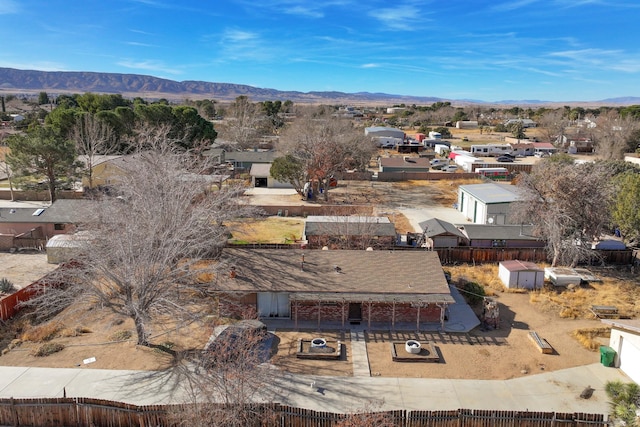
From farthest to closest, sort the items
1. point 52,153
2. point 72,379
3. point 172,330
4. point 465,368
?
point 52,153, point 172,330, point 465,368, point 72,379

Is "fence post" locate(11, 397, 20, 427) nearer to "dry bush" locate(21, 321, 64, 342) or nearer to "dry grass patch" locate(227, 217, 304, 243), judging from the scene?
"dry bush" locate(21, 321, 64, 342)

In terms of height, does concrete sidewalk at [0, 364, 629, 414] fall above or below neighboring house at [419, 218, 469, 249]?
below

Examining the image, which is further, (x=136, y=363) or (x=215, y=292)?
(x=215, y=292)

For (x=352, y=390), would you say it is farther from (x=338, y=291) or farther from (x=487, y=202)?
(x=487, y=202)

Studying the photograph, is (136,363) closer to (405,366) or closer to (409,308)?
(405,366)

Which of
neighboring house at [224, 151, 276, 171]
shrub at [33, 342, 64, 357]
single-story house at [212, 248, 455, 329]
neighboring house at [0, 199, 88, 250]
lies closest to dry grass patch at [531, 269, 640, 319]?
single-story house at [212, 248, 455, 329]

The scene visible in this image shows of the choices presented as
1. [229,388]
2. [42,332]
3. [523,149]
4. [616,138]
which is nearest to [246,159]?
[42,332]

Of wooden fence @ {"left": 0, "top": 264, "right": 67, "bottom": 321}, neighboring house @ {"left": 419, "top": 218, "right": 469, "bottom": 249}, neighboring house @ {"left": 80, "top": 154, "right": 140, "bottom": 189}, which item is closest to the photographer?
wooden fence @ {"left": 0, "top": 264, "right": 67, "bottom": 321}

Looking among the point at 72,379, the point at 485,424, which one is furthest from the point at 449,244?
the point at 72,379
